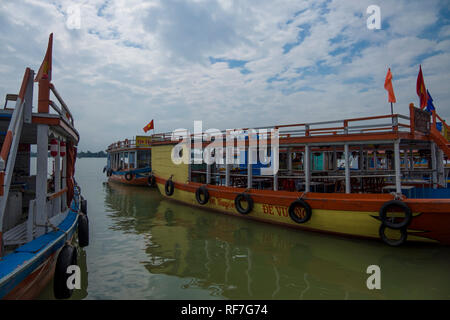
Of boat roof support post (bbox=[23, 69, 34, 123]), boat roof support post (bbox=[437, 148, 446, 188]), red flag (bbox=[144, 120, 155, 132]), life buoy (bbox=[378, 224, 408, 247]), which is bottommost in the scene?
life buoy (bbox=[378, 224, 408, 247])

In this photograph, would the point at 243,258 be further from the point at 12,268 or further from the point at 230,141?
the point at 230,141

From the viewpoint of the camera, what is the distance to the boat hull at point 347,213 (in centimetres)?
716

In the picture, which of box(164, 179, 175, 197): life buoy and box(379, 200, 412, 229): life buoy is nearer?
box(379, 200, 412, 229): life buoy

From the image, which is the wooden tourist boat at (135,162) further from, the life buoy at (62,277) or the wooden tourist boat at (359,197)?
the life buoy at (62,277)

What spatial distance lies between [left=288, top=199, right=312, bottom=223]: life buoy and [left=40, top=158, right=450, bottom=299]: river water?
535 millimetres

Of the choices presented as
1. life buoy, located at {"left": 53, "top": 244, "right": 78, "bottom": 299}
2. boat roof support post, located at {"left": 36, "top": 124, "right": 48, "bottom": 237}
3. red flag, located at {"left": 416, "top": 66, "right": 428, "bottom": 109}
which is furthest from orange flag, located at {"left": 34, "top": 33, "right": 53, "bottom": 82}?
red flag, located at {"left": 416, "top": 66, "right": 428, "bottom": 109}

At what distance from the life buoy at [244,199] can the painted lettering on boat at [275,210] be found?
0.57 metres

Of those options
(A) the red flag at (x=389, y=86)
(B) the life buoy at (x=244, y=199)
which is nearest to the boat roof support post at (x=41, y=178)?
(B) the life buoy at (x=244, y=199)

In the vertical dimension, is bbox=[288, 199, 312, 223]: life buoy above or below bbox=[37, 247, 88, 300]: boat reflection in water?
above

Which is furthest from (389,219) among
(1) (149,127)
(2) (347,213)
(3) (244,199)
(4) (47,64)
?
(1) (149,127)

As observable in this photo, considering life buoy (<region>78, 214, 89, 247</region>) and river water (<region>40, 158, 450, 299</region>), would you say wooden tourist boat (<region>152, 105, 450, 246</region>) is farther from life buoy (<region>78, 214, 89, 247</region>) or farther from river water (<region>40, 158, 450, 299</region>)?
life buoy (<region>78, 214, 89, 247</region>)

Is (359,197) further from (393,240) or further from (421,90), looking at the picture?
(421,90)

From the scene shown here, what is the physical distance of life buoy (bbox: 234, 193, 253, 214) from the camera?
10719 mm

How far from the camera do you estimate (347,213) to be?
829 centimetres
